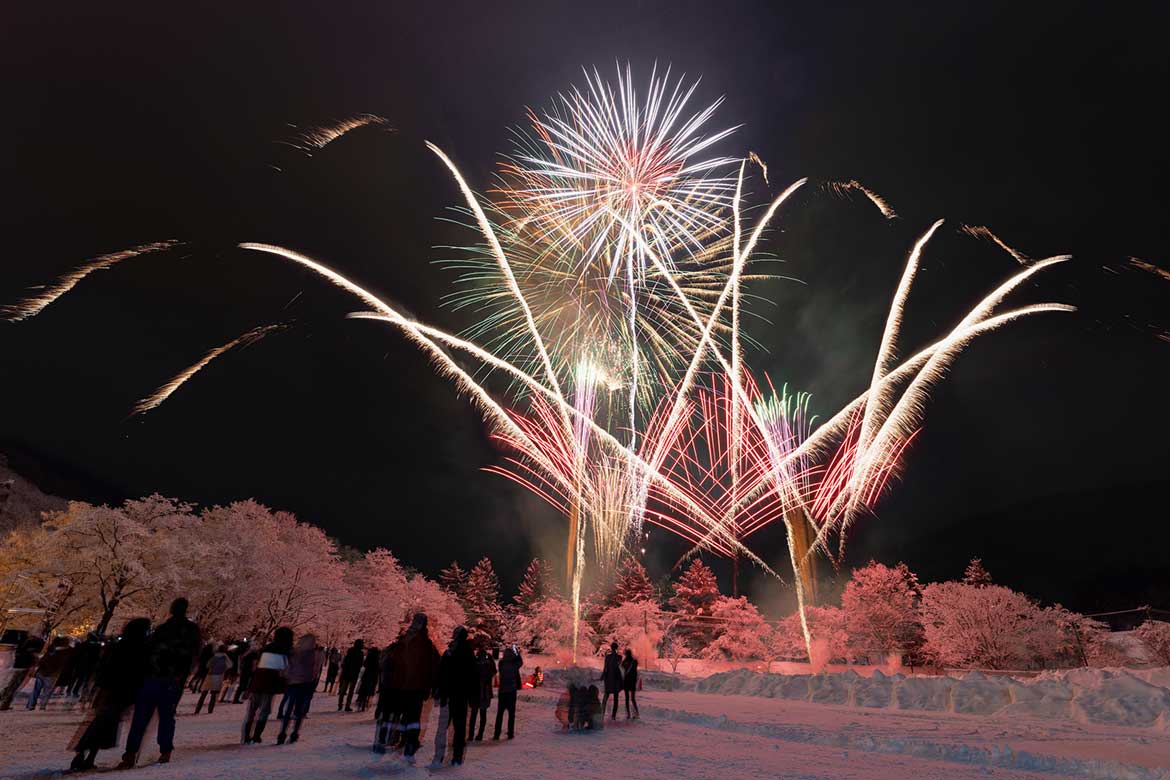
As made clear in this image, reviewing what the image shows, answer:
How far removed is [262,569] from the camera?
100 feet

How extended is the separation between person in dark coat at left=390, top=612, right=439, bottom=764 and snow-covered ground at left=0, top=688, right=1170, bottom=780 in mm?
550

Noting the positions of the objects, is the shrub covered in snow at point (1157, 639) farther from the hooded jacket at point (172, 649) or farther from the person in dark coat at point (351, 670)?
the hooded jacket at point (172, 649)

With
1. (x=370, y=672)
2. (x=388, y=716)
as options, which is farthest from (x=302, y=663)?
(x=370, y=672)

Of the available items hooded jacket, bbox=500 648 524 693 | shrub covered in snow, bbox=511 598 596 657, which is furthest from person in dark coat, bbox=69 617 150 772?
shrub covered in snow, bbox=511 598 596 657

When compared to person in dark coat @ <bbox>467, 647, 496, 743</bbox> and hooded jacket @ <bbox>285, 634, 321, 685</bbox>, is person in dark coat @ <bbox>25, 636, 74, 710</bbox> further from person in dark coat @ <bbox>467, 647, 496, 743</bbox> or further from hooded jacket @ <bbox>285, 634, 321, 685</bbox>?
person in dark coat @ <bbox>467, 647, 496, 743</bbox>

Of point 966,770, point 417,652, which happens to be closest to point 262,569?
point 417,652

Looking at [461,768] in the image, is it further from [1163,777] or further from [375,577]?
[375,577]

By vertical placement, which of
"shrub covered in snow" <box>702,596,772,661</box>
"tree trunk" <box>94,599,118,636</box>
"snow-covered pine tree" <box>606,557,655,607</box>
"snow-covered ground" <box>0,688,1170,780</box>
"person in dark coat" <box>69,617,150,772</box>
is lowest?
"snow-covered ground" <box>0,688,1170,780</box>

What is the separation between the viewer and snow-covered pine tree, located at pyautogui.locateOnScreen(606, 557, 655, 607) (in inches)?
3086

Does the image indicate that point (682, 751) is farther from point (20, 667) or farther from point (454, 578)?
point (454, 578)

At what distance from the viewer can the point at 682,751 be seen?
1021 cm

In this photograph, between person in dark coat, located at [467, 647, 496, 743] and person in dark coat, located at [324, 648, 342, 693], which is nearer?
person in dark coat, located at [467, 647, 496, 743]

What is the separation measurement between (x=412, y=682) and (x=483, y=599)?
328 ft

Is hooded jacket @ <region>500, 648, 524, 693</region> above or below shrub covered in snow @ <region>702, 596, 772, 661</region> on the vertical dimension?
below
